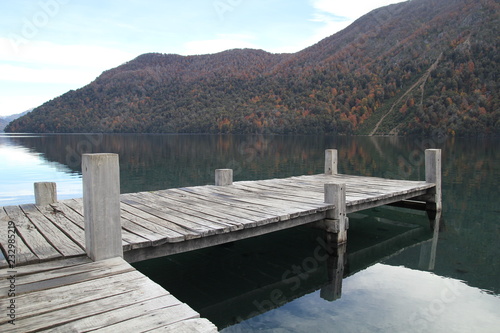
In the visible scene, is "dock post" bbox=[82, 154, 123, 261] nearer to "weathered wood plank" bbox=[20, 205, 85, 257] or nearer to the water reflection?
"weathered wood plank" bbox=[20, 205, 85, 257]

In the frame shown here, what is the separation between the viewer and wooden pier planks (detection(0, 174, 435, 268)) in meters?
4.61

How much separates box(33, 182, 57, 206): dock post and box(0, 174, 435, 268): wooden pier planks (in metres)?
0.16

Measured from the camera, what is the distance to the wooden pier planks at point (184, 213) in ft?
15.1

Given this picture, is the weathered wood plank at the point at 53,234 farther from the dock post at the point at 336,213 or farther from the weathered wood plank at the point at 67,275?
the dock post at the point at 336,213

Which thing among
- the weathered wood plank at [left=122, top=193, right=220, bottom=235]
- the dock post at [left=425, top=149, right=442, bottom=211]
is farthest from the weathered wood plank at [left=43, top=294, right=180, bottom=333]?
the dock post at [left=425, top=149, right=442, bottom=211]

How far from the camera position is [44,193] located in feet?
22.1

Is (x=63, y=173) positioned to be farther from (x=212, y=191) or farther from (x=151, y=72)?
(x=151, y=72)

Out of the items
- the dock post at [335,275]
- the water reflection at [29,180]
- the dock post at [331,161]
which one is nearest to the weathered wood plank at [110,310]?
the dock post at [335,275]

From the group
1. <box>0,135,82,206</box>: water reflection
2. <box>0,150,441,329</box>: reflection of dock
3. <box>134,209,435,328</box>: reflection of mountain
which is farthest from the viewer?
<box>0,135,82,206</box>: water reflection

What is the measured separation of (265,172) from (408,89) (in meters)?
79.2

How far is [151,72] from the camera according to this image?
5517 inches

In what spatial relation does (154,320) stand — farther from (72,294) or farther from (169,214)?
(169,214)

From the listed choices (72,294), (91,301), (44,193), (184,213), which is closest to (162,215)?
(184,213)

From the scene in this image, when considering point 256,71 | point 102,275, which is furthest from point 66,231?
point 256,71
